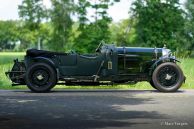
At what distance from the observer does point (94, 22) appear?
64.6m

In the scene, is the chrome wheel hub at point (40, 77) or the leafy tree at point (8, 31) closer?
the chrome wheel hub at point (40, 77)

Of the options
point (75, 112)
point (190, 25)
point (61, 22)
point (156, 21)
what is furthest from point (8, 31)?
point (75, 112)

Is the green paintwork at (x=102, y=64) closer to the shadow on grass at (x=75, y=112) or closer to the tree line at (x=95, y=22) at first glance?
the shadow on grass at (x=75, y=112)

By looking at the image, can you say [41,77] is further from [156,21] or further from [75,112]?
[156,21]

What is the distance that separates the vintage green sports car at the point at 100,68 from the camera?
1428cm

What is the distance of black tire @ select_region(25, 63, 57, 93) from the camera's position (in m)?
14.2

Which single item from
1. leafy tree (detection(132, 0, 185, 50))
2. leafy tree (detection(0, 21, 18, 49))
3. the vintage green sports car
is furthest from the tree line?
leafy tree (detection(0, 21, 18, 49))

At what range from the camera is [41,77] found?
562 inches

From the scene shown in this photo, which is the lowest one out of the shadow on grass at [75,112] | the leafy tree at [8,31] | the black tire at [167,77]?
the shadow on grass at [75,112]

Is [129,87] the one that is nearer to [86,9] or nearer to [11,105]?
[11,105]

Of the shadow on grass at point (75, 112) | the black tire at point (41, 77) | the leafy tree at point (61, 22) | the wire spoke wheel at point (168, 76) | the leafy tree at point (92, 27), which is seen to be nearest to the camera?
the shadow on grass at point (75, 112)

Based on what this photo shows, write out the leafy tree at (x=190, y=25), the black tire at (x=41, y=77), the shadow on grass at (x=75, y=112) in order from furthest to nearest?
the leafy tree at (x=190, y=25), the black tire at (x=41, y=77), the shadow on grass at (x=75, y=112)

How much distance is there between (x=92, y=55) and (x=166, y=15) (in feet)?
185

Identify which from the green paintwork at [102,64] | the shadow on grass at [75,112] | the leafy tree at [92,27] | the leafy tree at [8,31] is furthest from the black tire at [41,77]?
the leafy tree at [8,31]
